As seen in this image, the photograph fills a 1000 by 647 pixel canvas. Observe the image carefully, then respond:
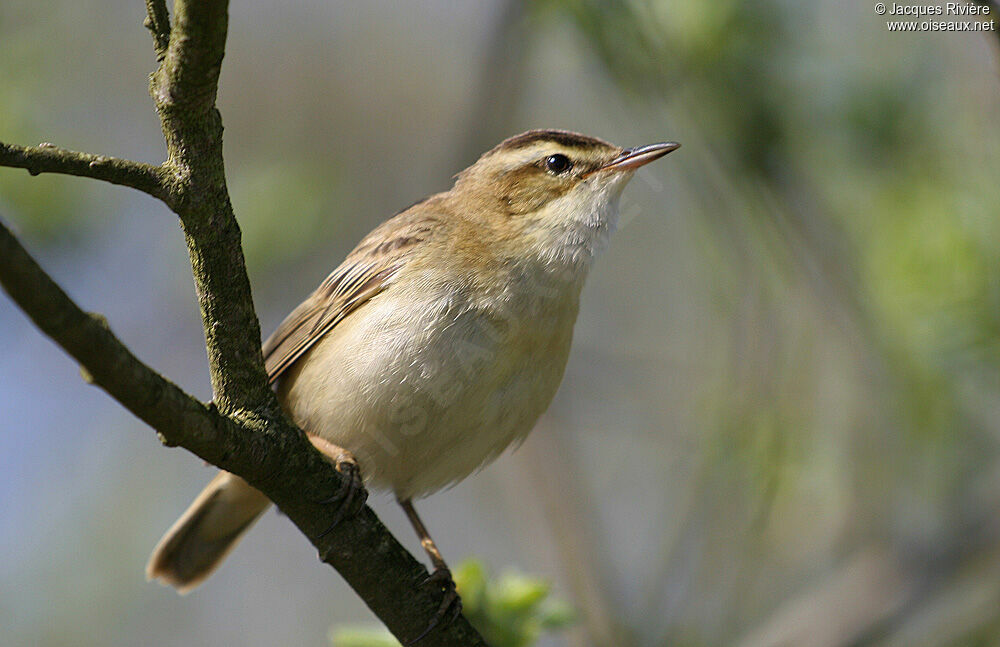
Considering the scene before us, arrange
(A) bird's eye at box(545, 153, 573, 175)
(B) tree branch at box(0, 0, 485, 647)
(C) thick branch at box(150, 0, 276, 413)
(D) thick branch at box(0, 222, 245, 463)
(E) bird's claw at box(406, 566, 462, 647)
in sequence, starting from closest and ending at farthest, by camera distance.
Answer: (D) thick branch at box(0, 222, 245, 463)
(B) tree branch at box(0, 0, 485, 647)
(C) thick branch at box(150, 0, 276, 413)
(E) bird's claw at box(406, 566, 462, 647)
(A) bird's eye at box(545, 153, 573, 175)

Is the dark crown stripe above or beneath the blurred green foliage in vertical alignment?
above

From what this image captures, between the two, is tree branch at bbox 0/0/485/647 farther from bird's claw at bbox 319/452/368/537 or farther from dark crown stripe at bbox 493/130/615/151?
dark crown stripe at bbox 493/130/615/151

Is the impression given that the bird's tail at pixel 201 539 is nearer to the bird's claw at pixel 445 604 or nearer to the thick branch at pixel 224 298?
the bird's claw at pixel 445 604

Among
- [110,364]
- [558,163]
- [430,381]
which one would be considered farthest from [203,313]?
[558,163]

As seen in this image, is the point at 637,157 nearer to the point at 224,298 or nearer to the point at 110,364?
the point at 224,298

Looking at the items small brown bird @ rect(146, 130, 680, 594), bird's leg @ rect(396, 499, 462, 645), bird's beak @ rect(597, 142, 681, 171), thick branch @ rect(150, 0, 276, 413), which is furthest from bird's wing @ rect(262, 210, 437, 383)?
thick branch @ rect(150, 0, 276, 413)

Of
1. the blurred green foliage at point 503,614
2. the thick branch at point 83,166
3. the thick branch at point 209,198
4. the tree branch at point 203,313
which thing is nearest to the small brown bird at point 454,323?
the blurred green foliage at point 503,614
